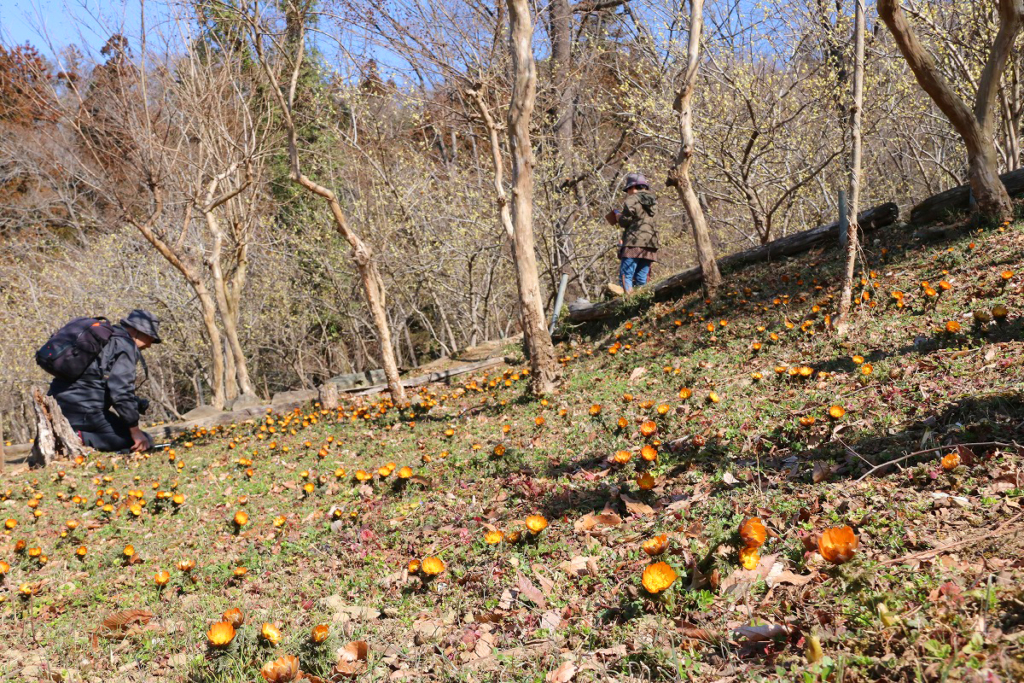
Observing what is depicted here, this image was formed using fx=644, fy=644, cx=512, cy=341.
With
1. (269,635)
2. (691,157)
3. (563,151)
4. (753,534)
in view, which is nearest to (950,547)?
(753,534)

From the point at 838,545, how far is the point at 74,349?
25.8ft

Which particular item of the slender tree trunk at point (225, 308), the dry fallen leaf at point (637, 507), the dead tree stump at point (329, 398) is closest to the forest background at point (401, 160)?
the slender tree trunk at point (225, 308)

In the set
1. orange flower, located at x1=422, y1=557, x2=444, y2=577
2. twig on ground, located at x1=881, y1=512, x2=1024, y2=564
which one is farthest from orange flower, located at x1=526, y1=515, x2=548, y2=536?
twig on ground, located at x1=881, y1=512, x2=1024, y2=564

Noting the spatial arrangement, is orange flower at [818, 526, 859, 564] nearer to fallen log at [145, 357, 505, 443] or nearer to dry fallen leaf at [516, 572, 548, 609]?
dry fallen leaf at [516, 572, 548, 609]

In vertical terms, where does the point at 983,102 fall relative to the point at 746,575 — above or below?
above

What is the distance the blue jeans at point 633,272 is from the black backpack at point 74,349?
684cm

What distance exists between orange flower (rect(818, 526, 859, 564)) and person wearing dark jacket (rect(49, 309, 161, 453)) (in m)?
7.18

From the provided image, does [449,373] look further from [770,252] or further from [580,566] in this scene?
[580,566]

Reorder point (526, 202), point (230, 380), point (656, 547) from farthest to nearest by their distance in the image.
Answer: point (230, 380) < point (526, 202) < point (656, 547)

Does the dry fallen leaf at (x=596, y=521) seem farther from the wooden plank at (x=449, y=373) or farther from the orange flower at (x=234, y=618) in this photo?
the wooden plank at (x=449, y=373)

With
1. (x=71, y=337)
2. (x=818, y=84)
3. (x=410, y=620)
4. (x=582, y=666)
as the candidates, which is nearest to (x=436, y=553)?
(x=410, y=620)

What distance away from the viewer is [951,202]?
7488 millimetres

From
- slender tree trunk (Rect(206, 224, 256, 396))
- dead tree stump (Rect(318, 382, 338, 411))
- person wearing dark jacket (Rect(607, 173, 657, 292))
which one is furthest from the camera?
slender tree trunk (Rect(206, 224, 256, 396))

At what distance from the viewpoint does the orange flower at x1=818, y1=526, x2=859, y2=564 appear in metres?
2.05
